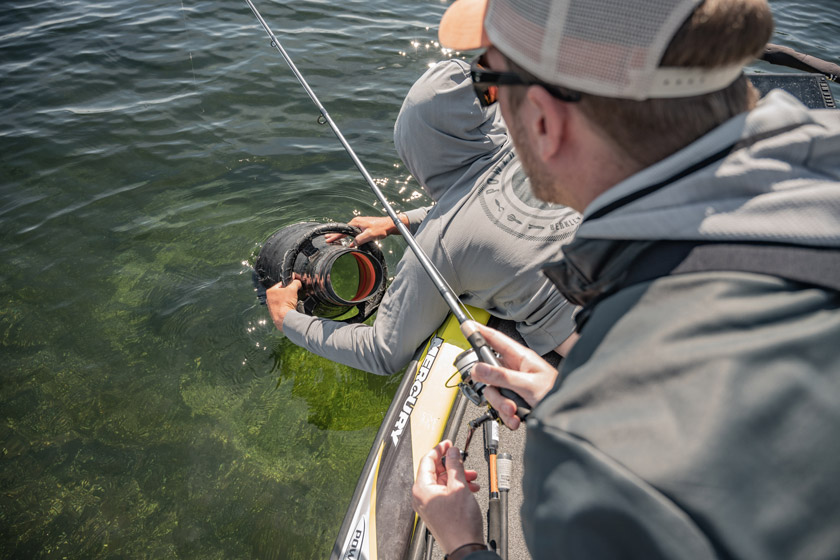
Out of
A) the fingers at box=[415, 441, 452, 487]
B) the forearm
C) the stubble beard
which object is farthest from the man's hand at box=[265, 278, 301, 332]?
the stubble beard

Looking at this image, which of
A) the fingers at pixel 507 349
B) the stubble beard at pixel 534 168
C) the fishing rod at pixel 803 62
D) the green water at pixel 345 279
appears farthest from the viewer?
the green water at pixel 345 279

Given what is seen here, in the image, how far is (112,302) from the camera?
411cm

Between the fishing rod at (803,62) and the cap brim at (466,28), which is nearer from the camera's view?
the cap brim at (466,28)

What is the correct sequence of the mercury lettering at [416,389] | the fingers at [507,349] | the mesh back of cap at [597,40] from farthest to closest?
the mercury lettering at [416,389] < the fingers at [507,349] < the mesh back of cap at [597,40]

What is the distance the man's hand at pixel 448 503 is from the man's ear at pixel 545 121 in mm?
1134

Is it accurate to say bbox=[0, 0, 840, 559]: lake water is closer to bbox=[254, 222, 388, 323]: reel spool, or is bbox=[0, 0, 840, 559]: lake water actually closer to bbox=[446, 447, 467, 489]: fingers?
bbox=[254, 222, 388, 323]: reel spool

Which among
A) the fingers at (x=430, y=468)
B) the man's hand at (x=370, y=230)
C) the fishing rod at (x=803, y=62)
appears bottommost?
the man's hand at (x=370, y=230)

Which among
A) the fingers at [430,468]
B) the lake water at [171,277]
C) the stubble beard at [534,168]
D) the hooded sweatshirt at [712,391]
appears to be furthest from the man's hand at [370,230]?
the hooded sweatshirt at [712,391]

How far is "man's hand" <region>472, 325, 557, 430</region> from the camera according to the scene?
1658 millimetres

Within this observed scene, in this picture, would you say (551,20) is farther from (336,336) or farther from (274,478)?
(274,478)

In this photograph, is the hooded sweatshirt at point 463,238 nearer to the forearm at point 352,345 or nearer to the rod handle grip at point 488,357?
the forearm at point 352,345

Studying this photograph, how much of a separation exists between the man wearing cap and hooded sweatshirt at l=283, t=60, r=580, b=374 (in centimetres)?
117

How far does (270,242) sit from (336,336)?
1.00 meters

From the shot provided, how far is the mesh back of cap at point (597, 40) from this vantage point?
949mm
